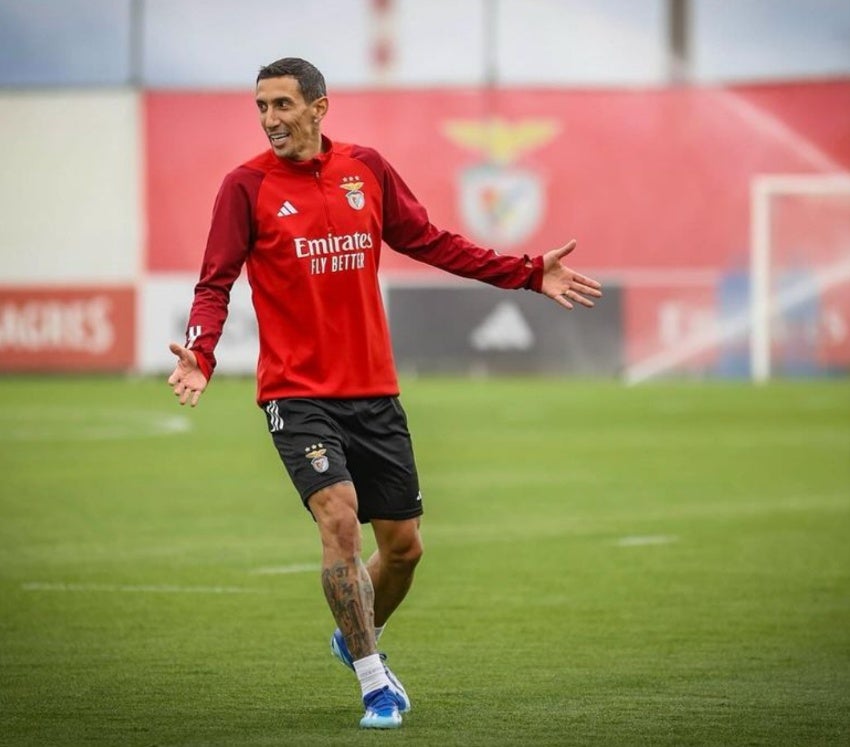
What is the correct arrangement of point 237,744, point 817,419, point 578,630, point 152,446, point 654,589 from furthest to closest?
point 817,419
point 152,446
point 654,589
point 578,630
point 237,744

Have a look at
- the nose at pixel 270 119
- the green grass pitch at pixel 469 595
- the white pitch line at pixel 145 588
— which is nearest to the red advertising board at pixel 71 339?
the green grass pitch at pixel 469 595

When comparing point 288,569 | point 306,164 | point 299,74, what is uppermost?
Result: point 299,74

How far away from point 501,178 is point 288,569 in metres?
24.1

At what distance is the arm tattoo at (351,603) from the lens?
7.47m

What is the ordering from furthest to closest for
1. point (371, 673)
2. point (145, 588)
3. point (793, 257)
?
point (793, 257), point (145, 588), point (371, 673)

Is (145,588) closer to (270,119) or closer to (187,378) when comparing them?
(187,378)

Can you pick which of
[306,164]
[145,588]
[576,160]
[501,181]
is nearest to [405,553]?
[306,164]

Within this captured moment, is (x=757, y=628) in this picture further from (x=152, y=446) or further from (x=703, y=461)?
(x=152, y=446)

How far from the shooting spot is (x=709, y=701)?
7887 mm

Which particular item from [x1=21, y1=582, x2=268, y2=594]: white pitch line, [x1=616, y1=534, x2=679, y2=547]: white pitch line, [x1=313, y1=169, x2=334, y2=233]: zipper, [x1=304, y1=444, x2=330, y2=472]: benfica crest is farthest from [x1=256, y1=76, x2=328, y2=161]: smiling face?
[x1=616, y1=534, x2=679, y2=547]: white pitch line

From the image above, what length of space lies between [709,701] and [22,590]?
4610 mm

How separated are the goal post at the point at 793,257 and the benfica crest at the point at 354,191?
1044 inches

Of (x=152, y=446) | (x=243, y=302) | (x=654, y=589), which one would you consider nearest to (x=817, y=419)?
(x=152, y=446)

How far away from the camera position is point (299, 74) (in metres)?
7.65
